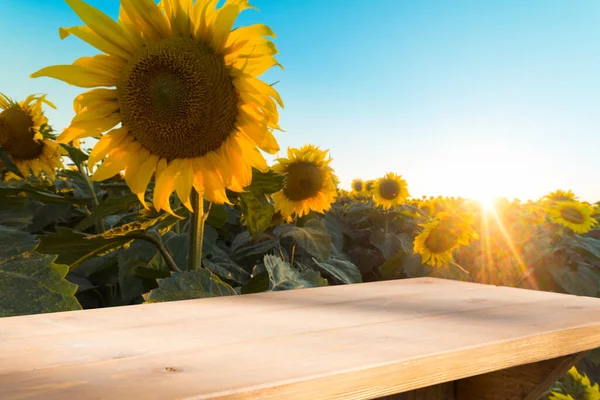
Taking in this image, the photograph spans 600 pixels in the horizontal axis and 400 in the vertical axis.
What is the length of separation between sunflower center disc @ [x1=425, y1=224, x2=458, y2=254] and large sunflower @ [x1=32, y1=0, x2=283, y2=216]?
200cm

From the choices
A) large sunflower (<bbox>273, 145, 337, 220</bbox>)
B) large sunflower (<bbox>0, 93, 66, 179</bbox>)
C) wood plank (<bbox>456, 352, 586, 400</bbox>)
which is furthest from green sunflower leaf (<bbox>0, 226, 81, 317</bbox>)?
large sunflower (<bbox>273, 145, 337, 220</bbox>)

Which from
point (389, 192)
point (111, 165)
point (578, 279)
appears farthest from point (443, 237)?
point (111, 165)

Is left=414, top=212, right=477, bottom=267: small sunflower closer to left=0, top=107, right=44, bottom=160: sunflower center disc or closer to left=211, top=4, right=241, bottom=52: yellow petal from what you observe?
left=0, top=107, right=44, bottom=160: sunflower center disc

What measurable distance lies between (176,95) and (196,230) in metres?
0.30

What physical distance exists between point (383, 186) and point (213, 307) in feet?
11.0

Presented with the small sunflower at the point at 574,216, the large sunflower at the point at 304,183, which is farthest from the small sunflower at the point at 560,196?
the large sunflower at the point at 304,183

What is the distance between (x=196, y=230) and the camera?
130cm

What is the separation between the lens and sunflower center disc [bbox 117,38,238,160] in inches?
46.8

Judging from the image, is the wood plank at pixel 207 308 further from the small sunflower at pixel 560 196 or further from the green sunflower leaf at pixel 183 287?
the small sunflower at pixel 560 196

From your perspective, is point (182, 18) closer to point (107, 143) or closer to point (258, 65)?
point (258, 65)

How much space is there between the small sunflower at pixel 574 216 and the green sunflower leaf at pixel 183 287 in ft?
8.93

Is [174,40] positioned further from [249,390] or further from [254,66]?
[249,390]

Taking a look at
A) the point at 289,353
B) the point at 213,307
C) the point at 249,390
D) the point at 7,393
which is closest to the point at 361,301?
the point at 213,307

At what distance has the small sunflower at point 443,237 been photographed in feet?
9.99
